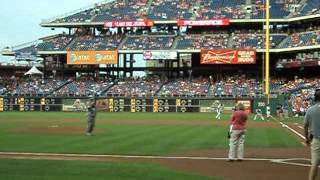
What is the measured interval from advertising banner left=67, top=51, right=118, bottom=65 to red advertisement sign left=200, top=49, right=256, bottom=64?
12.0 metres

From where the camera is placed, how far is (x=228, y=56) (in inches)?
2731

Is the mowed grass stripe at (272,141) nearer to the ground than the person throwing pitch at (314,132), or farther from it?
nearer to the ground

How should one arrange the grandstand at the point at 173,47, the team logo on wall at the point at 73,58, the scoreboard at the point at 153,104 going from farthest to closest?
the team logo on wall at the point at 73,58 → the grandstand at the point at 173,47 → the scoreboard at the point at 153,104

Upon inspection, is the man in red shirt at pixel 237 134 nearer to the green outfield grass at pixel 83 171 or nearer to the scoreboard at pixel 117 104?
the green outfield grass at pixel 83 171

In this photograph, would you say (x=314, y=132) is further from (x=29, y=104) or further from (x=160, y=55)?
(x=160, y=55)

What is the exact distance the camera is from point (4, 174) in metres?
12.6

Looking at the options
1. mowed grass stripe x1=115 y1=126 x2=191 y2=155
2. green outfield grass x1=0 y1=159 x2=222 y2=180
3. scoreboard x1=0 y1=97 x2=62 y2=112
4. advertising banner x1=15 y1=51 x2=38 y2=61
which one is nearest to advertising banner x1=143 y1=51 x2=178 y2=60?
scoreboard x1=0 y1=97 x2=62 y2=112

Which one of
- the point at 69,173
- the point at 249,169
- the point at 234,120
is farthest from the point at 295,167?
the point at 69,173

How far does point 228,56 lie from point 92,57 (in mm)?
18359

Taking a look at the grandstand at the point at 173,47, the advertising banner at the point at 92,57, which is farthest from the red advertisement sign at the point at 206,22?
the advertising banner at the point at 92,57

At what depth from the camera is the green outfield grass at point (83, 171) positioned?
12.5 meters

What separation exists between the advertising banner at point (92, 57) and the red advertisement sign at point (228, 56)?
39.3ft

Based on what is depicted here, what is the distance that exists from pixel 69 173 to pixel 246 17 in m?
62.9

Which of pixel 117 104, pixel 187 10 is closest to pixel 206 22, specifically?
pixel 187 10
